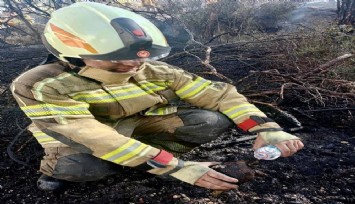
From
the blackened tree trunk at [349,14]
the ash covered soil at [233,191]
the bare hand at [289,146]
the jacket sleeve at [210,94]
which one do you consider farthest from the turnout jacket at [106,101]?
the blackened tree trunk at [349,14]

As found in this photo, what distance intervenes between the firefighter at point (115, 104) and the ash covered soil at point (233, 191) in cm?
16

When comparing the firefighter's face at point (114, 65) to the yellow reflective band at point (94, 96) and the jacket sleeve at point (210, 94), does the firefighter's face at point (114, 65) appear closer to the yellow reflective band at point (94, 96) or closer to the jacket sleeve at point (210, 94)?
the yellow reflective band at point (94, 96)

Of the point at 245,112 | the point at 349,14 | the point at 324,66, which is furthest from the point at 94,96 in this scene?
the point at 349,14

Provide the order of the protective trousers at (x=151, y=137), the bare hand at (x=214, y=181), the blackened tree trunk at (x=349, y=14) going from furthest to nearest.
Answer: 1. the blackened tree trunk at (x=349, y=14)
2. the protective trousers at (x=151, y=137)
3. the bare hand at (x=214, y=181)

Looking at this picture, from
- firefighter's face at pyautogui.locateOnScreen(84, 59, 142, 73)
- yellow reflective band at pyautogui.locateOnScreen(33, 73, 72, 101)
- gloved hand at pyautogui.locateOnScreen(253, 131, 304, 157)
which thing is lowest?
gloved hand at pyautogui.locateOnScreen(253, 131, 304, 157)

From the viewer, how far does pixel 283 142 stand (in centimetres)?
180

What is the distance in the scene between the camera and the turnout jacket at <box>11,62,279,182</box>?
1.59m

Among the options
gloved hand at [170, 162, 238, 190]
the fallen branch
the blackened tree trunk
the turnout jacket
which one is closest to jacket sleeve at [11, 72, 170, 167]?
the turnout jacket

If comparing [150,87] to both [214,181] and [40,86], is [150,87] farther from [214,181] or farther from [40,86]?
[214,181]

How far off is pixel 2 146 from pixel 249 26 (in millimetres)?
7893

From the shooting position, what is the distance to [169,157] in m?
1.59

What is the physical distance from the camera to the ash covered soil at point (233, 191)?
1871 millimetres

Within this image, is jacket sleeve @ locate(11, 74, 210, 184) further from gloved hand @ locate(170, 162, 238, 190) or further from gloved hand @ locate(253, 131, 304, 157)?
gloved hand @ locate(253, 131, 304, 157)

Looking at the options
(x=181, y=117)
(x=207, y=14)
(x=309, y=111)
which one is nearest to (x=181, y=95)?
(x=181, y=117)
